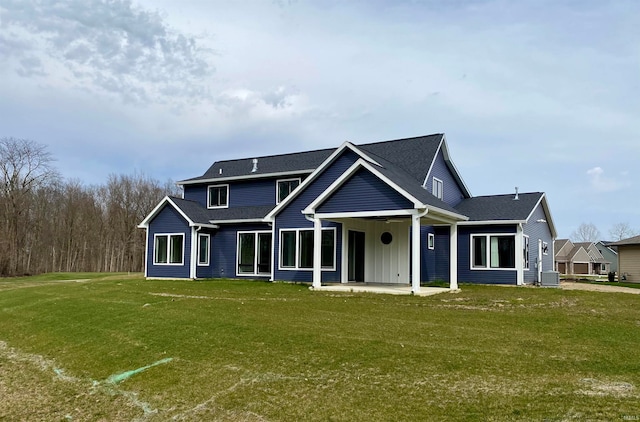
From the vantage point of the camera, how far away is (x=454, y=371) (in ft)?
22.5

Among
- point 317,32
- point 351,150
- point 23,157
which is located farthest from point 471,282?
point 23,157

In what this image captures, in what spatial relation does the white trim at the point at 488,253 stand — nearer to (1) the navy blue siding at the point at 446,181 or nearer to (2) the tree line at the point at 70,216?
(1) the navy blue siding at the point at 446,181

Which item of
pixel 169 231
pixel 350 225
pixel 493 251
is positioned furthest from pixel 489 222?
pixel 169 231

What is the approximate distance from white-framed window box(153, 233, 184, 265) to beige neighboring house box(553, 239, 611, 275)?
2176 inches

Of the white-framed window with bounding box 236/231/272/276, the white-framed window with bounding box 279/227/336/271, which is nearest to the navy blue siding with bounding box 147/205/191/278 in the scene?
the white-framed window with bounding box 236/231/272/276

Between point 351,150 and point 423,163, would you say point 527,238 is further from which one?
point 351,150

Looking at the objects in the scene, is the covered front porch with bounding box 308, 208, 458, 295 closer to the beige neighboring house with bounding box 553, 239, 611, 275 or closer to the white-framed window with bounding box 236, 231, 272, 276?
the white-framed window with bounding box 236, 231, 272, 276

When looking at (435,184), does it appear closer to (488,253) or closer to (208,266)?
(488,253)

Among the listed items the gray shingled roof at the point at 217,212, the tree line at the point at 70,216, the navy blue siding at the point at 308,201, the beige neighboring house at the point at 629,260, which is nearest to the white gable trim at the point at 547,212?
the beige neighboring house at the point at 629,260

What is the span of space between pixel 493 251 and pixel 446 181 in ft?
13.8

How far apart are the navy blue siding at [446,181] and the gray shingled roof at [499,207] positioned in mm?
489

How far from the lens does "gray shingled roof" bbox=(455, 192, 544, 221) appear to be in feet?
71.4

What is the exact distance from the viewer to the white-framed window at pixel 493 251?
2167 centimetres

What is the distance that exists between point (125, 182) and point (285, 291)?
4008 centimetres
